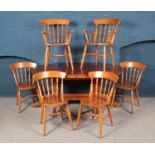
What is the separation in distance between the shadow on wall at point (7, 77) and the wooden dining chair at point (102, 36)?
142cm

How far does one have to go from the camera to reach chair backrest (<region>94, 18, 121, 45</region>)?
194 inches

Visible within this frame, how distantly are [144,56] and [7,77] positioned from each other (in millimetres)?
2864

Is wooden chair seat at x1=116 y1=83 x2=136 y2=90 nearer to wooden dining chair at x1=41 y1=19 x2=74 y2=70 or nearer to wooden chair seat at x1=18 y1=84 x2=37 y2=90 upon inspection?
wooden dining chair at x1=41 y1=19 x2=74 y2=70

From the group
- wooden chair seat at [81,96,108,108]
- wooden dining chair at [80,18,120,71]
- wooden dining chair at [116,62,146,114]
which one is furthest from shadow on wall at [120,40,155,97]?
wooden chair seat at [81,96,108,108]

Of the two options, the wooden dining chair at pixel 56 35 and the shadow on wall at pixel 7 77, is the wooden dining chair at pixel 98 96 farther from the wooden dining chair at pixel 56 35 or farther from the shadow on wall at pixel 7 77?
the shadow on wall at pixel 7 77

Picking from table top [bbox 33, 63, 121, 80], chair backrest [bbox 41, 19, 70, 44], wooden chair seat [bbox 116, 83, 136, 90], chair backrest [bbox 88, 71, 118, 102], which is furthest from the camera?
chair backrest [bbox 41, 19, 70, 44]

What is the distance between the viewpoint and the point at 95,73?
171 inches

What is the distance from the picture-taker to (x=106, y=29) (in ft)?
17.3

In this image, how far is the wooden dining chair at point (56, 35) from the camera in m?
4.94

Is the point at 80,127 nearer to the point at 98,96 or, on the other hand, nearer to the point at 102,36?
the point at 98,96
